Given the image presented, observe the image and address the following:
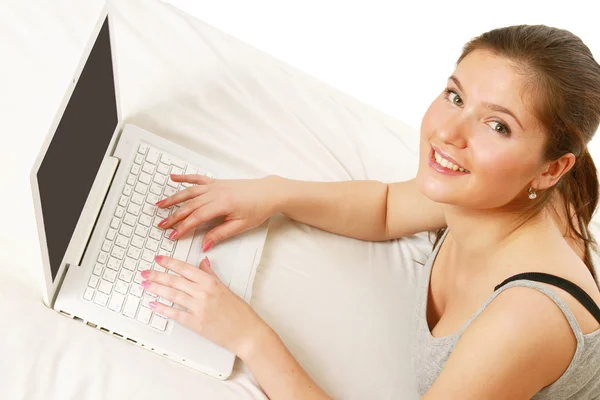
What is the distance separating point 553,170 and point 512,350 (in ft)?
1.02

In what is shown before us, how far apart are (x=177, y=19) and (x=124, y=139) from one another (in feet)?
1.51

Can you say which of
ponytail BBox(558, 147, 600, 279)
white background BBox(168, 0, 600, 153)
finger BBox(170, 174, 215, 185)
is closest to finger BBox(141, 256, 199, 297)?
finger BBox(170, 174, 215, 185)

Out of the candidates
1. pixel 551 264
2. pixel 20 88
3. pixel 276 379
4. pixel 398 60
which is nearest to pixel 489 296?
pixel 551 264

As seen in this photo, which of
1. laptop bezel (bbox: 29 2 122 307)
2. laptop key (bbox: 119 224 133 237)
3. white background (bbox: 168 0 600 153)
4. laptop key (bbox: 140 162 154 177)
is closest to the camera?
laptop bezel (bbox: 29 2 122 307)

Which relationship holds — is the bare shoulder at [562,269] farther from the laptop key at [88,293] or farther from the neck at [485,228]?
the laptop key at [88,293]

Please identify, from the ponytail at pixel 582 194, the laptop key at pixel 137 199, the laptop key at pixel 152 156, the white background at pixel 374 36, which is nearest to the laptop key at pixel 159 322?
the laptop key at pixel 137 199

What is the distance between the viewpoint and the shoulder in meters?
1.10

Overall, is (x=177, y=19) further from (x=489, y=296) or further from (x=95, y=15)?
(x=489, y=296)

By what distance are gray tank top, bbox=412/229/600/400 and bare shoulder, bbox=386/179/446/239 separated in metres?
0.11

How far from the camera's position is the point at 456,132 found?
1183 mm

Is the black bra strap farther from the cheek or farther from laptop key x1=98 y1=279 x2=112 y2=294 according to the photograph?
laptop key x1=98 y1=279 x2=112 y2=294

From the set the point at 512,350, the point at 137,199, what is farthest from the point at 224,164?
the point at 512,350

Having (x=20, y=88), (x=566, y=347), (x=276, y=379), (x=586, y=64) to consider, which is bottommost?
(x=276, y=379)

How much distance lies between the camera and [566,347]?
1.12 meters
